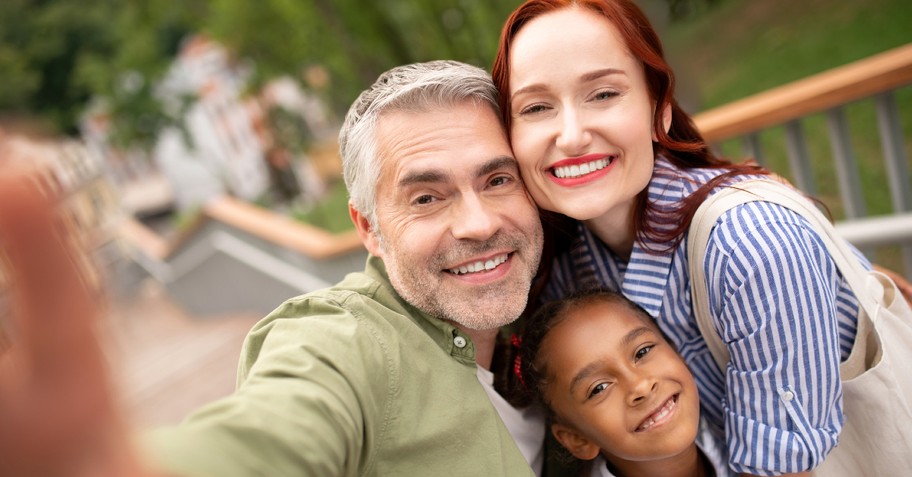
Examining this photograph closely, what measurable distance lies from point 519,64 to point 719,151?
6.36ft

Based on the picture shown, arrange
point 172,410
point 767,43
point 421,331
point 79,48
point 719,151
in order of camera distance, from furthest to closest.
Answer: point 79,48, point 767,43, point 172,410, point 719,151, point 421,331

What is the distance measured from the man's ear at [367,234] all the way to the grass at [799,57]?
8.66ft

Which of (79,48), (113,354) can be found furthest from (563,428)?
(79,48)

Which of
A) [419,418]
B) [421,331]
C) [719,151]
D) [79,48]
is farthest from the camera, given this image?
[79,48]

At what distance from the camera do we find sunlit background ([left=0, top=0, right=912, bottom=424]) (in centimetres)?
452

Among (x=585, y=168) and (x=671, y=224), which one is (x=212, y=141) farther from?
(x=671, y=224)

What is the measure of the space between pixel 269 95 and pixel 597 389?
13461 mm

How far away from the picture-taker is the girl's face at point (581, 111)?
159cm

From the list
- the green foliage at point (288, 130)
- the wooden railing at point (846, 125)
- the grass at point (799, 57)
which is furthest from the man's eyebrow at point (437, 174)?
the green foliage at point (288, 130)

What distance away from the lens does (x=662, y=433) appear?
1594 millimetres

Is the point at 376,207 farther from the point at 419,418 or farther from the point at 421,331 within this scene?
the point at 419,418

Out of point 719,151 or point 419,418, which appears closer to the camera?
point 419,418

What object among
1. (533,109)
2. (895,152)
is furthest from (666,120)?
(895,152)

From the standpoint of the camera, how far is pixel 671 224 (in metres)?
1.62
